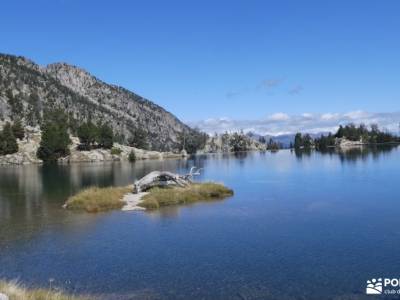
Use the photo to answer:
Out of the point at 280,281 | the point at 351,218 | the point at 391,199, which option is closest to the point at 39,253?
the point at 280,281

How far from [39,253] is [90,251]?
3602mm

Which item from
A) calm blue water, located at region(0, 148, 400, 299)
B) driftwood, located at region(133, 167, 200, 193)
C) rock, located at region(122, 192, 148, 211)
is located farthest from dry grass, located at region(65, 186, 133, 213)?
driftwood, located at region(133, 167, 200, 193)

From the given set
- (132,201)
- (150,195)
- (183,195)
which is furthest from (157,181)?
(132,201)

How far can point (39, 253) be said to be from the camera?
110 ft

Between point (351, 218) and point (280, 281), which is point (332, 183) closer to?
point (351, 218)

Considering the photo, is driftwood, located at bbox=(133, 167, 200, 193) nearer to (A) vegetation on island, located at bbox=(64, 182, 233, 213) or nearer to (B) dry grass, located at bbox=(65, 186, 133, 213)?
(A) vegetation on island, located at bbox=(64, 182, 233, 213)

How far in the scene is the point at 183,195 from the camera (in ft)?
194

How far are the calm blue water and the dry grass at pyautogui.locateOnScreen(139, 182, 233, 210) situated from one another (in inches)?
154

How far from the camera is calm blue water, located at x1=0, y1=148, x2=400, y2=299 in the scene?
25.5 metres

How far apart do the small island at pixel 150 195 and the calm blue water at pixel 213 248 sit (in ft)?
11.6

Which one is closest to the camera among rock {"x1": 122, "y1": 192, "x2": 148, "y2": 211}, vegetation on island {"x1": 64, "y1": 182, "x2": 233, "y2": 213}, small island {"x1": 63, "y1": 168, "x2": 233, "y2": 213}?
rock {"x1": 122, "y1": 192, "x2": 148, "y2": 211}

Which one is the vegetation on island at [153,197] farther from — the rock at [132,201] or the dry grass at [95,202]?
the rock at [132,201]

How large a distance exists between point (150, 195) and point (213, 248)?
25.6 meters

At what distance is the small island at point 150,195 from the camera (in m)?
55.1
